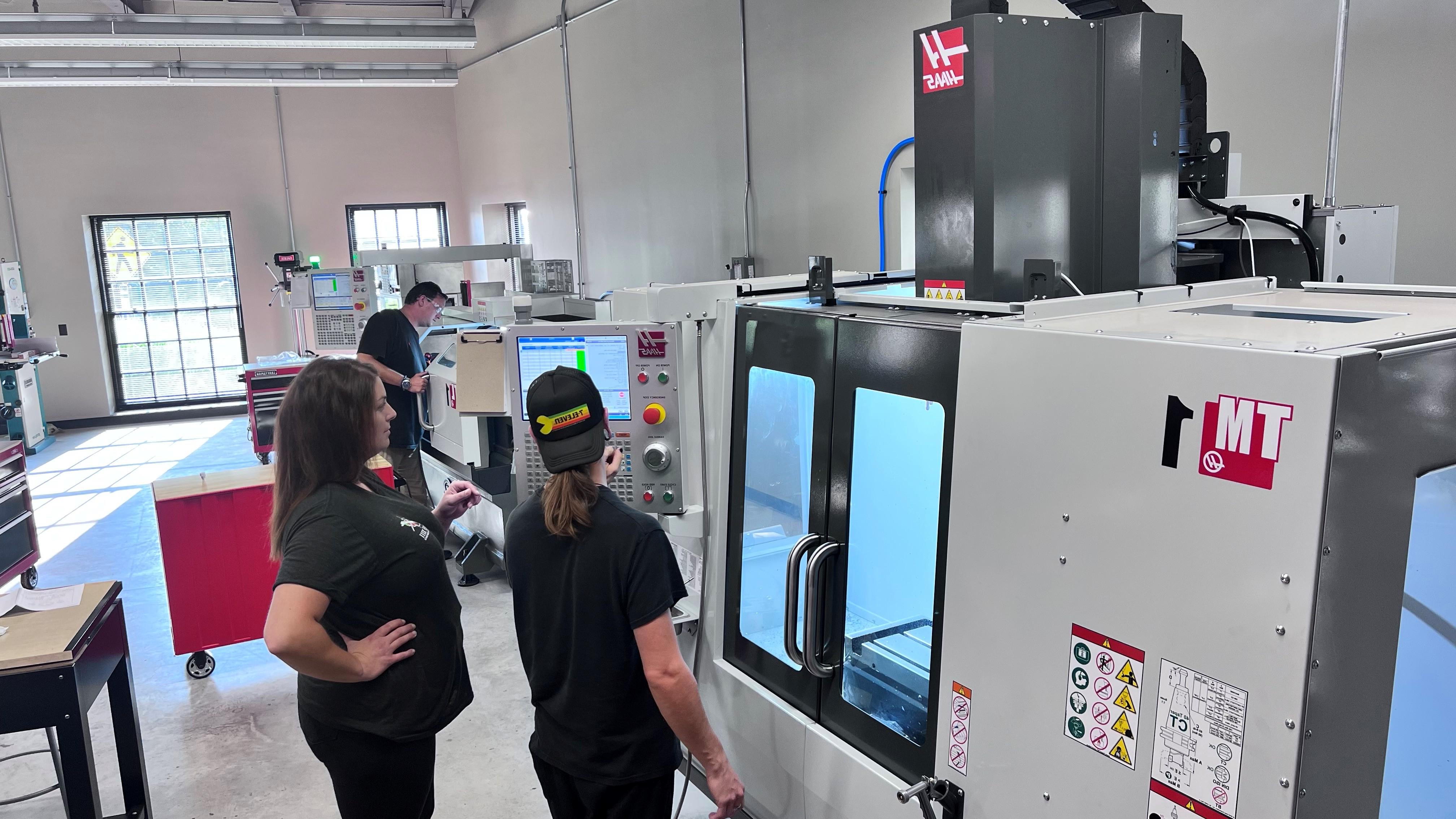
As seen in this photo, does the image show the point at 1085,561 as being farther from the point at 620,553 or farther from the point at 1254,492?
the point at 620,553

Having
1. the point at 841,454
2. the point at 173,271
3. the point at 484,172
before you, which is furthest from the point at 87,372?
the point at 841,454

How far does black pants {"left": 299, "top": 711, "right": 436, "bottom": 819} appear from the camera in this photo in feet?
6.27

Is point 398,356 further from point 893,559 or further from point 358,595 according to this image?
point 893,559

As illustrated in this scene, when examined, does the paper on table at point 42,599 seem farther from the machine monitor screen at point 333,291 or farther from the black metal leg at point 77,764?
the machine monitor screen at point 333,291

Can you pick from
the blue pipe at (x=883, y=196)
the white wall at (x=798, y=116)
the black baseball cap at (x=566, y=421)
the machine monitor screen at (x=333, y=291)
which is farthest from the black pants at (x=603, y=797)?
the machine monitor screen at (x=333, y=291)

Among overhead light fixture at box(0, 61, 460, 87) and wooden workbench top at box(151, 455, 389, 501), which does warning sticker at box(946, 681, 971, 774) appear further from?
overhead light fixture at box(0, 61, 460, 87)

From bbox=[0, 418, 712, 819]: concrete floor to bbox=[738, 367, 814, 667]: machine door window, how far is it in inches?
41.8

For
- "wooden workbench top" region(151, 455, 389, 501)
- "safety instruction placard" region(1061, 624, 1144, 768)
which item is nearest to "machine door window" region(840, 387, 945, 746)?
"safety instruction placard" region(1061, 624, 1144, 768)

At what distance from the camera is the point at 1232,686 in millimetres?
1086

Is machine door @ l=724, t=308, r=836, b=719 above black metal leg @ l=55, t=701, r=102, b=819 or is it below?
above

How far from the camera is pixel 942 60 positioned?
1.82m

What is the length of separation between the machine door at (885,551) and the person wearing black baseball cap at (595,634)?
0.30 m

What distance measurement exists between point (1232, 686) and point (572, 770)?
47.1 inches

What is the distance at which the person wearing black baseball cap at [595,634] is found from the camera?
5.49 ft
